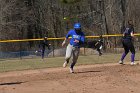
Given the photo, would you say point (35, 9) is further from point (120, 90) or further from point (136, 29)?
point (120, 90)

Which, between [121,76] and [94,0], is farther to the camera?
[94,0]

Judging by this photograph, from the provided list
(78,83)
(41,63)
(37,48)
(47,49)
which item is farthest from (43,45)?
(78,83)

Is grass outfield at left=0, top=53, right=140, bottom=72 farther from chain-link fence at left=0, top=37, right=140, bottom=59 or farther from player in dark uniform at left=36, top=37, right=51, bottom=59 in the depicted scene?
player in dark uniform at left=36, top=37, right=51, bottom=59

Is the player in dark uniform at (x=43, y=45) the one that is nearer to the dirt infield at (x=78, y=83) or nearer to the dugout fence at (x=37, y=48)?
the dugout fence at (x=37, y=48)

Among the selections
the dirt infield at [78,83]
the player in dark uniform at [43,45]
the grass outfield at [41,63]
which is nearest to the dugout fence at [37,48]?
the player in dark uniform at [43,45]

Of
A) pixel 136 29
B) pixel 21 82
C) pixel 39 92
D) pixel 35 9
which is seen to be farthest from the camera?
pixel 35 9

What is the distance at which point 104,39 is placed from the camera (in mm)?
30047

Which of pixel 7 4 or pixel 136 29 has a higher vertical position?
pixel 7 4

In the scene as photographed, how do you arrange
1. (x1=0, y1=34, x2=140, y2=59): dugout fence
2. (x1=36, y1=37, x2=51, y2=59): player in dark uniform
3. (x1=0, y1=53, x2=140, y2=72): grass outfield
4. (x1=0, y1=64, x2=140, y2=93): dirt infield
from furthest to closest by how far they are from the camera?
1. (x1=0, y1=34, x2=140, y2=59): dugout fence
2. (x1=36, y1=37, x2=51, y2=59): player in dark uniform
3. (x1=0, y1=53, x2=140, y2=72): grass outfield
4. (x1=0, y1=64, x2=140, y2=93): dirt infield

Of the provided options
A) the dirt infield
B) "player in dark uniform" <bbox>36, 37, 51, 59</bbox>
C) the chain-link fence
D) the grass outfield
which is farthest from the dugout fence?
the dirt infield

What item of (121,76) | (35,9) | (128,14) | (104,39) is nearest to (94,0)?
(128,14)

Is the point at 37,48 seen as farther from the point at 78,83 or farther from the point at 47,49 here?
the point at 78,83

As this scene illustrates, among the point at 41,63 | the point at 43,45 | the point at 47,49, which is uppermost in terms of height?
the point at 43,45

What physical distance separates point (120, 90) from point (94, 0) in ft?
125
